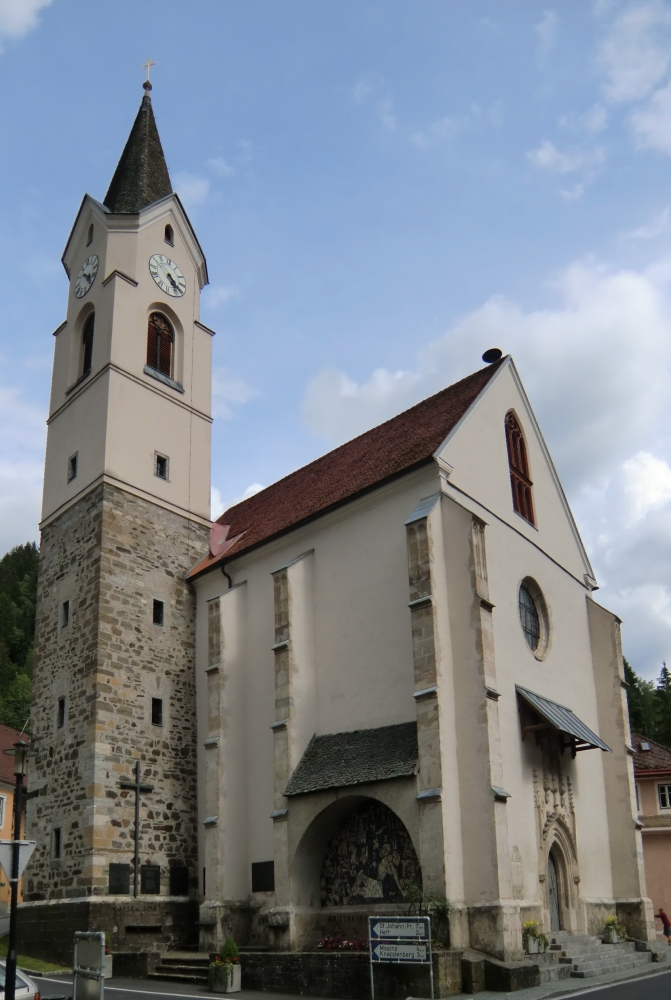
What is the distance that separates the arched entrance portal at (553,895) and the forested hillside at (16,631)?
128 ft

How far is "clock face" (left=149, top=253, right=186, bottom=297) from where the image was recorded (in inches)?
1055

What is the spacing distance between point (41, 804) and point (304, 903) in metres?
7.22

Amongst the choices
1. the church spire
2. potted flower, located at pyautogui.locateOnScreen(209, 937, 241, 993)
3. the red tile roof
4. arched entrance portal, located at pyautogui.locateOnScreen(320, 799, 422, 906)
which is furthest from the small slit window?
the church spire

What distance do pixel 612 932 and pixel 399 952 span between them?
8636 millimetres

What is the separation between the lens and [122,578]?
74.2 ft

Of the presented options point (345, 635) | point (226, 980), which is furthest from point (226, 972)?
point (345, 635)

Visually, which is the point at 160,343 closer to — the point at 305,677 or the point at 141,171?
the point at 141,171

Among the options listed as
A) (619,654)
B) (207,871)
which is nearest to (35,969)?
(207,871)

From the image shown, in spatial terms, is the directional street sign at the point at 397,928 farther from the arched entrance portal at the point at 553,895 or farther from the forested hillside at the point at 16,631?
the forested hillside at the point at 16,631

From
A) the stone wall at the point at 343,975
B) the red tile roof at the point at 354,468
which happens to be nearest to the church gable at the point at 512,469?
the red tile roof at the point at 354,468

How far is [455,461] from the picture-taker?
19875mm

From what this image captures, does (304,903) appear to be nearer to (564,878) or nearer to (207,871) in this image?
(207,871)

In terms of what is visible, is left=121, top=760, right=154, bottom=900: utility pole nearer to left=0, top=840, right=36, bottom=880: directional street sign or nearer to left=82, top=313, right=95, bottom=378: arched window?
left=0, top=840, right=36, bottom=880: directional street sign

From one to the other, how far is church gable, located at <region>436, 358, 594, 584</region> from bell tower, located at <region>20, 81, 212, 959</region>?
27.8ft
